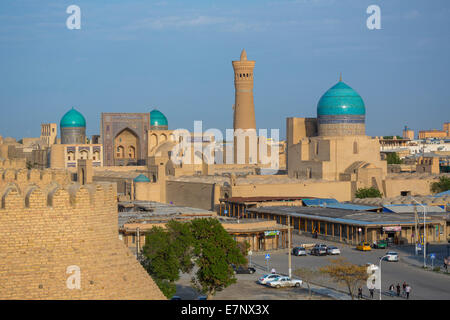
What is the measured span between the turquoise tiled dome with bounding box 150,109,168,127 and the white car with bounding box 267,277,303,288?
48.6 metres

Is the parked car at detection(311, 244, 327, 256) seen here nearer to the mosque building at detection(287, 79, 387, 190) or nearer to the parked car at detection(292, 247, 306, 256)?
the parked car at detection(292, 247, 306, 256)

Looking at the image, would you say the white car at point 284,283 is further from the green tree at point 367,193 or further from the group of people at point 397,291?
the green tree at point 367,193

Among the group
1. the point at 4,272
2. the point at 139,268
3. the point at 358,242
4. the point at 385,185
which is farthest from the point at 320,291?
the point at 385,185

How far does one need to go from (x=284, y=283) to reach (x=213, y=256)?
3.74m

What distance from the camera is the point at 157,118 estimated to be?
2842 inches

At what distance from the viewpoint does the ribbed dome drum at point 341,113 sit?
5475cm

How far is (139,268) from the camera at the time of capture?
1073cm

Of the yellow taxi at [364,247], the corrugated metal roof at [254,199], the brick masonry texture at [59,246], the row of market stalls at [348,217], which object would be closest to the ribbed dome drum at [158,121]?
the row of market stalls at [348,217]

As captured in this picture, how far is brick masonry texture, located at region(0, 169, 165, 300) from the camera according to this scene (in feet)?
31.9

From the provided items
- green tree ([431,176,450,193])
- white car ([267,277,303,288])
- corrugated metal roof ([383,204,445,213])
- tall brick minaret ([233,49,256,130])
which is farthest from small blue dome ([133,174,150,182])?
white car ([267,277,303,288])

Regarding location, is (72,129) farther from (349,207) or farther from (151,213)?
(349,207)

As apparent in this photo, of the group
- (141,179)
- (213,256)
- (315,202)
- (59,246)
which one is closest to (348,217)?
(315,202)
